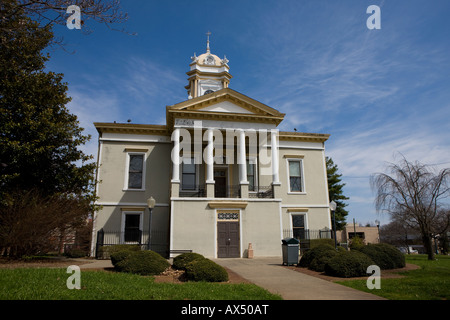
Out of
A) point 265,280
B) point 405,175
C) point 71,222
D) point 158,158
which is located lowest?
point 265,280

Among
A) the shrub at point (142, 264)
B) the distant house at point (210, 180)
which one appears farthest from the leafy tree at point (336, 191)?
the shrub at point (142, 264)

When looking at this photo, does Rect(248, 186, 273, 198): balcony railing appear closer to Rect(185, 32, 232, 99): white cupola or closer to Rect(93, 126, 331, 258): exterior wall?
Rect(93, 126, 331, 258): exterior wall

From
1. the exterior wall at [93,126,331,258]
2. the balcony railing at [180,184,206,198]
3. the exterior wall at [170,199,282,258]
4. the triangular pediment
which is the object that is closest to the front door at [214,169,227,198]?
the exterior wall at [93,126,331,258]

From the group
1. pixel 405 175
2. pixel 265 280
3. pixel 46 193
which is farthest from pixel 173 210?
pixel 405 175

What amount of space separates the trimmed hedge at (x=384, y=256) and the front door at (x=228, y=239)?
8555mm

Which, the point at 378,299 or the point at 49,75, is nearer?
the point at 378,299

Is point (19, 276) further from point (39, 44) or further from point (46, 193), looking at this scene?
point (39, 44)

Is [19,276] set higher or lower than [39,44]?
lower

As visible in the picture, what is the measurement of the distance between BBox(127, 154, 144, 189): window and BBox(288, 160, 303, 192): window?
1154 cm

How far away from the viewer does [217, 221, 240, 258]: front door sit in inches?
794

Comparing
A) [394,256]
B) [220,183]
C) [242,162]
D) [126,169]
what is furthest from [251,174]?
[394,256]

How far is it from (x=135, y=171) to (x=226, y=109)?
26.6 feet

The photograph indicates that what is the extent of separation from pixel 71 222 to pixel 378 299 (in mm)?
14445
